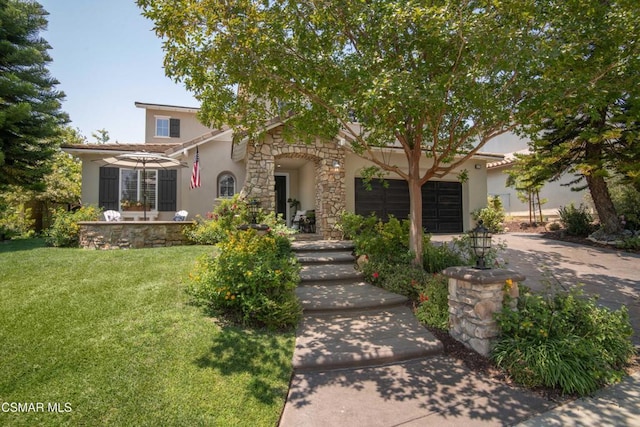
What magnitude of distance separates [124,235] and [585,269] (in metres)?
12.4

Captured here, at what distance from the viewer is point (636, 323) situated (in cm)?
502

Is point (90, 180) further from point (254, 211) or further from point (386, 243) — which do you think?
point (386, 243)

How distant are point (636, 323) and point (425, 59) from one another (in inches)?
227

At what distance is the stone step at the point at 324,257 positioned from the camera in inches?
297

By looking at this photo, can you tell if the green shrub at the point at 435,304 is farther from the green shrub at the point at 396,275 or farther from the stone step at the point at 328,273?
the stone step at the point at 328,273

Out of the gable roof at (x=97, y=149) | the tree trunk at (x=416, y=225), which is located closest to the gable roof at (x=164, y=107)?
the gable roof at (x=97, y=149)

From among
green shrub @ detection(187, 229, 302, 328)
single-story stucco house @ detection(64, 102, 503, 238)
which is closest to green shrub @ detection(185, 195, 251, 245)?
single-story stucco house @ detection(64, 102, 503, 238)

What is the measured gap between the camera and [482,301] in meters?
4.23

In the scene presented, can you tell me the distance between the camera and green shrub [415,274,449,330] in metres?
5.00

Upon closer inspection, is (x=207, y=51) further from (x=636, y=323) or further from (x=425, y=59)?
(x=636, y=323)

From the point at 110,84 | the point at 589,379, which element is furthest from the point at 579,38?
the point at 110,84

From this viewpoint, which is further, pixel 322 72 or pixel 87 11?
pixel 87 11

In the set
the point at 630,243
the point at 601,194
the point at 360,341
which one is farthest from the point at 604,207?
the point at 360,341

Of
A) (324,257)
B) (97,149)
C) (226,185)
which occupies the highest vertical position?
(97,149)
